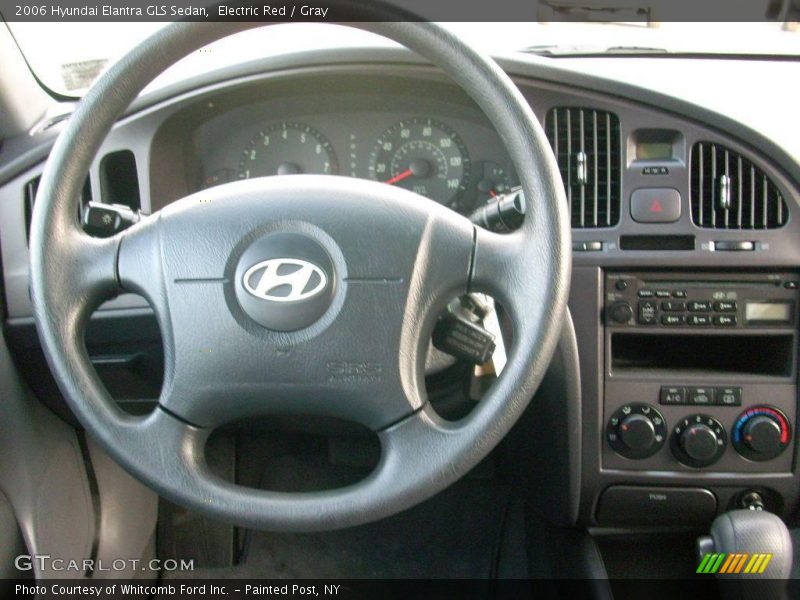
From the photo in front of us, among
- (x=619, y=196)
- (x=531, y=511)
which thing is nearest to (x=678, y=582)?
(x=531, y=511)

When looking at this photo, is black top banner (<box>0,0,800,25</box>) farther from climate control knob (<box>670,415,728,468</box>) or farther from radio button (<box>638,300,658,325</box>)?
climate control knob (<box>670,415,728,468</box>)

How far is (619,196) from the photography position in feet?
4.57

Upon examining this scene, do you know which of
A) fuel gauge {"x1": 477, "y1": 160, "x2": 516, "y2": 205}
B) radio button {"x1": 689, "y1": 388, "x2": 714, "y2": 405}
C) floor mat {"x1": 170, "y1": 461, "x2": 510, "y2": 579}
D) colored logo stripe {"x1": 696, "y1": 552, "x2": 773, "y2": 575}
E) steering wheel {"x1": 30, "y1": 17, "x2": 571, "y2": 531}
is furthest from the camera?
floor mat {"x1": 170, "y1": 461, "x2": 510, "y2": 579}

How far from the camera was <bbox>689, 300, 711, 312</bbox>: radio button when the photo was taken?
137 cm

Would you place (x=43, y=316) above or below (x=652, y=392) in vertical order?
above

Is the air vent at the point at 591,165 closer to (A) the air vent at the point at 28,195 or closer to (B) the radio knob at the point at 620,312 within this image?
(B) the radio knob at the point at 620,312

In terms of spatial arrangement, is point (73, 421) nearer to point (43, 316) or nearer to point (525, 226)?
point (43, 316)

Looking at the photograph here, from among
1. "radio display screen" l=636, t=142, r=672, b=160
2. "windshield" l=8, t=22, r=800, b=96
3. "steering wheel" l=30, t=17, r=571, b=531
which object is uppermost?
"windshield" l=8, t=22, r=800, b=96

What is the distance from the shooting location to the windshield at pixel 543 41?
4.86 feet

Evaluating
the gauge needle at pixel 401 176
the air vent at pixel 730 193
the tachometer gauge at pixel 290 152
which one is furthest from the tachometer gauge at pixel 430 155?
the air vent at pixel 730 193

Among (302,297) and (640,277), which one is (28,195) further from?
(640,277)

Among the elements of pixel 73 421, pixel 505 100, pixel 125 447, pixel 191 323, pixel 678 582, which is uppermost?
pixel 505 100

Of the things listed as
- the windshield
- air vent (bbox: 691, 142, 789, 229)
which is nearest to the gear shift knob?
air vent (bbox: 691, 142, 789, 229)

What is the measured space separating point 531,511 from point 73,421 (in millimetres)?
948
